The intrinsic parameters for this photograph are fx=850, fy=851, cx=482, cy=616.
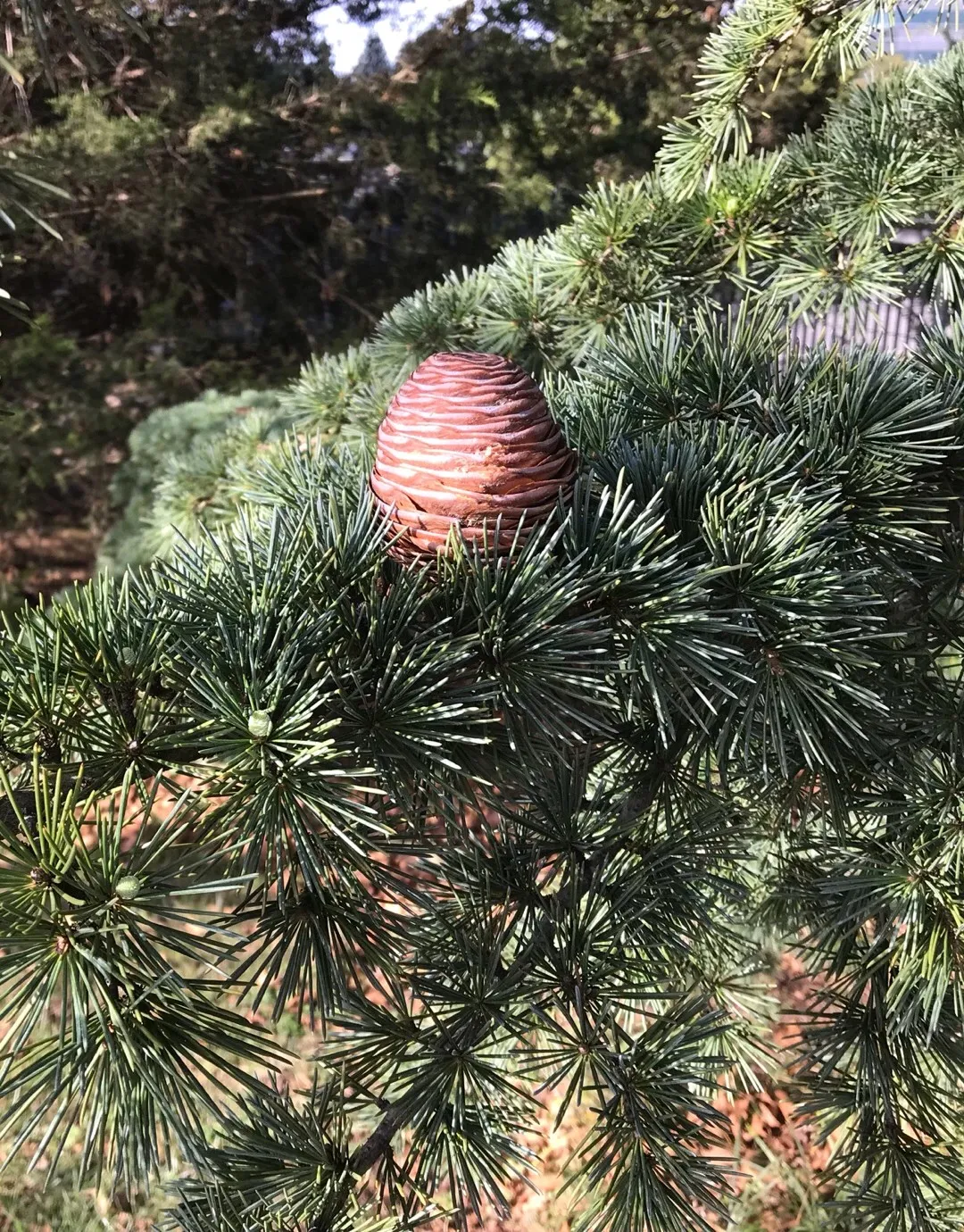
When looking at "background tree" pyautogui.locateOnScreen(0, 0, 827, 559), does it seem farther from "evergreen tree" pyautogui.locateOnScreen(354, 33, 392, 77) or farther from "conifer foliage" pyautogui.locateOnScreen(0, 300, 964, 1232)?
"conifer foliage" pyautogui.locateOnScreen(0, 300, 964, 1232)

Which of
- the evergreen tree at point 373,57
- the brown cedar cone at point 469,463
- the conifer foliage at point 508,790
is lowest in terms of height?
the conifer foliage at point 508,790

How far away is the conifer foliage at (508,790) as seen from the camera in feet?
1.03

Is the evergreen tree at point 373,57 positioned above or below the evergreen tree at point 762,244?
above

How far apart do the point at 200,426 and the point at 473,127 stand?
1676 mm

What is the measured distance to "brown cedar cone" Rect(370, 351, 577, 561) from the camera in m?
0.42

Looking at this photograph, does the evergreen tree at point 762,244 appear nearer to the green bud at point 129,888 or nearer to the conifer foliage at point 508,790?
the conifer foliage at point 508,790

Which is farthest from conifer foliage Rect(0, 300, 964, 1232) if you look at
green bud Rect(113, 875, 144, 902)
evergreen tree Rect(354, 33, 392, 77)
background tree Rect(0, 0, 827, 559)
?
evergreen tree Rect(354, 33, 392, 77)

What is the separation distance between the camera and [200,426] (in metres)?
2.39

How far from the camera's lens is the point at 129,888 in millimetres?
292

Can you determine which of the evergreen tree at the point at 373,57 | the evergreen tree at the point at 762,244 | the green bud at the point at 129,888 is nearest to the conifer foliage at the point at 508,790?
the green bud at the point at 129,888

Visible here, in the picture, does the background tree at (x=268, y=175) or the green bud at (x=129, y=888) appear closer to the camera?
the green bud at (x=129, y=888)

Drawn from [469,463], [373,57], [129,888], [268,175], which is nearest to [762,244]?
[469,463]

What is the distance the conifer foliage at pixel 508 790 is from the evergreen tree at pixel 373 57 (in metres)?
3.29

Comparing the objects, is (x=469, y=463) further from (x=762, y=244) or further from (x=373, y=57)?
(x=373, y=57)
